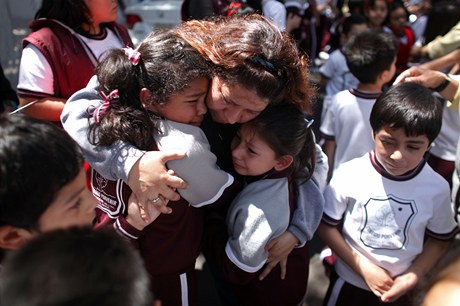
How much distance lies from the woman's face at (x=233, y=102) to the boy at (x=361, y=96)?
49.8 inches

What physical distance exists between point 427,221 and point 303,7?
5527 millimetres

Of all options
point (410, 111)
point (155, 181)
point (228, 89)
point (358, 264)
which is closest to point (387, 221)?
point (358, 264)

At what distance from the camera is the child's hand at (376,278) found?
1.56 m

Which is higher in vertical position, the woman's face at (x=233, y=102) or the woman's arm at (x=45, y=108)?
the woman's face at (x=233, y=102)

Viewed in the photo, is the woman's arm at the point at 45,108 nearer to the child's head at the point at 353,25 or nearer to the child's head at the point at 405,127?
the child's head at the point at 405,127

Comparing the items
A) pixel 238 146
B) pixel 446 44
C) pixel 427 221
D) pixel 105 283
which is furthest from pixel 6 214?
pixel 446 44

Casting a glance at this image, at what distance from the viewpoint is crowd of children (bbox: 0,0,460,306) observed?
979 millimetres

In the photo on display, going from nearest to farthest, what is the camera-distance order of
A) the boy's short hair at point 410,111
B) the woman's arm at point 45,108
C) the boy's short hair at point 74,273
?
the boy's short hair at point 74,273
the boy's short hair at point 410,111
the woman's arm at point 45,108

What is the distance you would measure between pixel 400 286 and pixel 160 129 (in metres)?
1.11

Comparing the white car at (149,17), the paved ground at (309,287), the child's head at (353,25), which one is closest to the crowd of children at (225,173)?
the paved ground at (309,287)

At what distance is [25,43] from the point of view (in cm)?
190

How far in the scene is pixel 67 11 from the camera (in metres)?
2.00

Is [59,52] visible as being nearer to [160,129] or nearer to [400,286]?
[160,129]

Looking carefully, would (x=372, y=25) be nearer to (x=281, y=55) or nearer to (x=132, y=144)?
(x=281, y=55)
